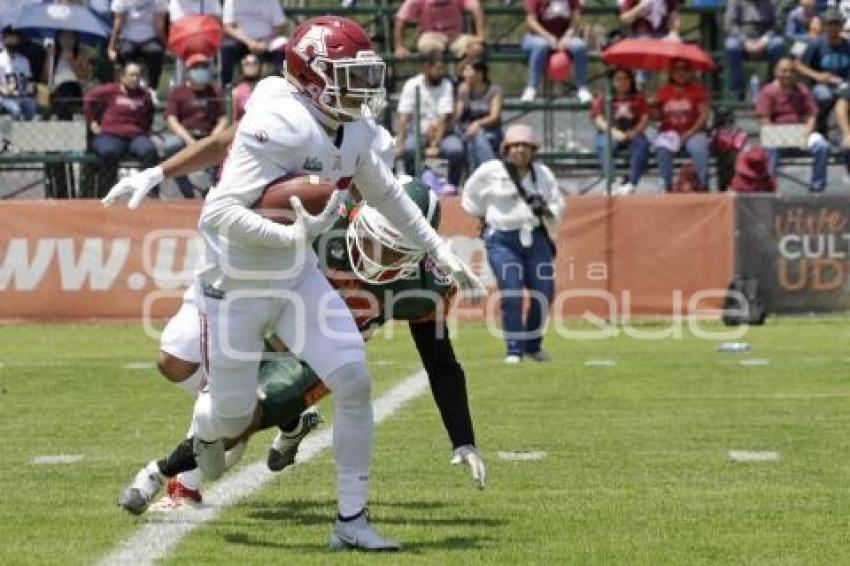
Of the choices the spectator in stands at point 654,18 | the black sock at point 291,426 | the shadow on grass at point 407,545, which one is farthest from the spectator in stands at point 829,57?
the shadow on grass at point 407,545

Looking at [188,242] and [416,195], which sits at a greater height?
[416,195]

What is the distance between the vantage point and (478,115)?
19359 millimetres

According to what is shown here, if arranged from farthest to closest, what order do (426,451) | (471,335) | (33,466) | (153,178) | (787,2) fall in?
(787,2) < (471,335) < (426,451) < (33,466) < (153,178)

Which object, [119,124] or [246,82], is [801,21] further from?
[119,124]

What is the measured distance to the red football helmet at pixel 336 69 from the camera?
21.2 ft

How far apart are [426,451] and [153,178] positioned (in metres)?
2.53

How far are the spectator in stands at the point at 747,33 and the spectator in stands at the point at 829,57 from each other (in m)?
0.59

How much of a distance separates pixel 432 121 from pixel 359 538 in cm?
1311

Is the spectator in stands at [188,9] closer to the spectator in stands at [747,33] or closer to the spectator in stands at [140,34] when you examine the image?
the spectator in stands at [140,34]

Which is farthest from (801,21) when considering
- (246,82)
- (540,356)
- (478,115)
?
(540,356)

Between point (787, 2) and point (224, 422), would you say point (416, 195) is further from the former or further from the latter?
point (787, 2)

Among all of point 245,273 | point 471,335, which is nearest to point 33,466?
point 245,273

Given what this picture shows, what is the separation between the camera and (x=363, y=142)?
22.1 ft

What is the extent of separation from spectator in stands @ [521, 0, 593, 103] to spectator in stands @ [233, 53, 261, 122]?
2987 mm
